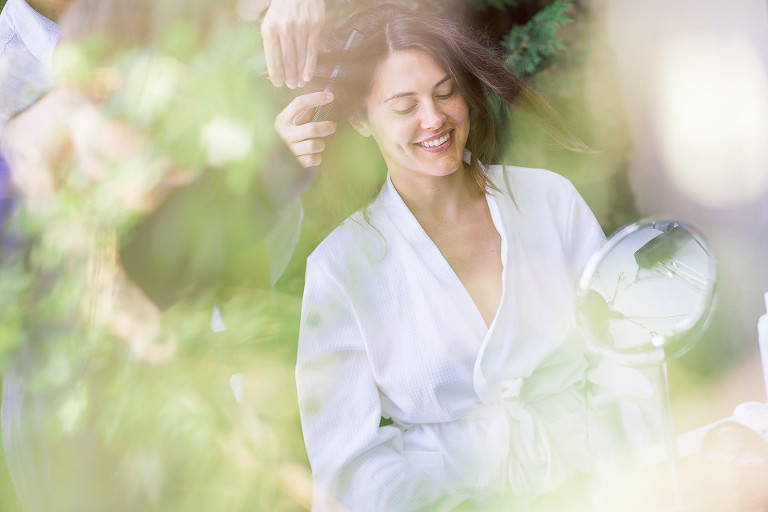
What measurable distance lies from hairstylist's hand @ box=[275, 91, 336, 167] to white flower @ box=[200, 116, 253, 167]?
0.06 meters

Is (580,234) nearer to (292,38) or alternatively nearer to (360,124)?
(360,124)

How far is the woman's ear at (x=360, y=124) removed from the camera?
0.83m

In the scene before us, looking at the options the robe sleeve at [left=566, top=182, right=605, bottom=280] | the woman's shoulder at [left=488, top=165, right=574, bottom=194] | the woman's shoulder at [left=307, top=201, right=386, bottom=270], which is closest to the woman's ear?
the woman's shoulder at [left=307, top=201, right=386, bottom=270]

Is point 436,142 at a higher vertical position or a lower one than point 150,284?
higher

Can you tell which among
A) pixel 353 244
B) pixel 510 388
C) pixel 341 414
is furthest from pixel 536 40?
pixel 341 414

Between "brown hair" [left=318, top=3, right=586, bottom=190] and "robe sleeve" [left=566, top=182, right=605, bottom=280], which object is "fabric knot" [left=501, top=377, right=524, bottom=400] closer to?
"robe sleeve" [left=566, top=182, right=605, bottom=280]

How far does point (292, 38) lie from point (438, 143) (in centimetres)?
23

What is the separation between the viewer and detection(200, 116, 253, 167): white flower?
69cm

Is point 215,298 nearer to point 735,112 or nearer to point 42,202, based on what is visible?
point 42,202

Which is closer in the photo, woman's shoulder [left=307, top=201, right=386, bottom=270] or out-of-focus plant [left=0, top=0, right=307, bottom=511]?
out-of-focus plant [left=0, top=0, right=307, bottom=511]

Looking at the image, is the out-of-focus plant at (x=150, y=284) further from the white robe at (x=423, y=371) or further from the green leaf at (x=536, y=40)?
the green leaf at (x=536, y=40)

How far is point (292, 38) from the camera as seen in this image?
0.75 meters

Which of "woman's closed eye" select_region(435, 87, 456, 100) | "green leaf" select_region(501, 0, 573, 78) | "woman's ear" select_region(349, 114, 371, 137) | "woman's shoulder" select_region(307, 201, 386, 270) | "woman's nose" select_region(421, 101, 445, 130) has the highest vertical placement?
"green leaf" select_region(501, 0, 573, 78)

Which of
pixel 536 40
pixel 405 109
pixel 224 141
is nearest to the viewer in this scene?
pixel 224 141
